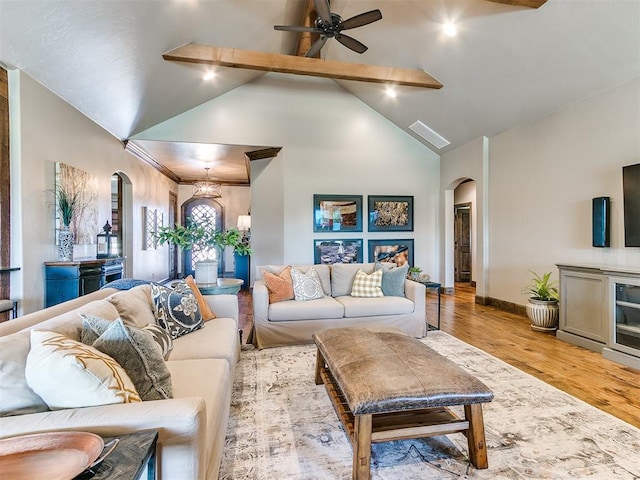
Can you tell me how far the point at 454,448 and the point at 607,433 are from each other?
96 cm

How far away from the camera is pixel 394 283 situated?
405 centimetres

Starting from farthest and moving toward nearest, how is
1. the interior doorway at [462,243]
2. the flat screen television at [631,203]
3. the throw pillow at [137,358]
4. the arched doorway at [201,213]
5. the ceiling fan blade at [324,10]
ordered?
the arched doorway at [201,213]
the interior doorway at [462,243]
the flat screen television at [631,203]
the ceiling fan blade at [324,10]
the throw pillow at [137,358]

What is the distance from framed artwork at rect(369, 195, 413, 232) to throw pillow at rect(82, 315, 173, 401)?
568cm

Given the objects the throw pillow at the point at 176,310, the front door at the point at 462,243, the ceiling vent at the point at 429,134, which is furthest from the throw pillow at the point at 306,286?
the front door at the point at 462,243

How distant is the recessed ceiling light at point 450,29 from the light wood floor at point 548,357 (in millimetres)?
3658

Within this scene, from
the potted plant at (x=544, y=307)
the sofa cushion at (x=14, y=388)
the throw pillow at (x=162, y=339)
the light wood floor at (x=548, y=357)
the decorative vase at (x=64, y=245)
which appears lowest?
the light wood floor at (x=548, y=357)

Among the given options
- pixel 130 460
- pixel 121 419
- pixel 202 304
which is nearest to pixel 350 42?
pixel 202 304

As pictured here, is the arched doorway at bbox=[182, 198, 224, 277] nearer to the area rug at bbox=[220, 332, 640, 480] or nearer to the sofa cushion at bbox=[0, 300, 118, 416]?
the area rug at bbox=[220, 332, 640, 480]

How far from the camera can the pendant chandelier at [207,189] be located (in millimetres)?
9305

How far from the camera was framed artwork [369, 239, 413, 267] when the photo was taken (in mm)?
6832

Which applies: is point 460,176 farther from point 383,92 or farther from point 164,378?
point 164,378

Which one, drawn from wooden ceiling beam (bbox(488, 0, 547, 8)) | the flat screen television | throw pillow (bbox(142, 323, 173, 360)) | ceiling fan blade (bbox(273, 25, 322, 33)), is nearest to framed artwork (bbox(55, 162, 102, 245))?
throw pillow (bbox(142, 323, 173, 360))

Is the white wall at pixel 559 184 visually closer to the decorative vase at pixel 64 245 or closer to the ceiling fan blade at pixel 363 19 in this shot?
the ceiling fan blade at pixel 363 19

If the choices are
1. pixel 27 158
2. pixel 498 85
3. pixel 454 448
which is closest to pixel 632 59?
pixel 498 85
